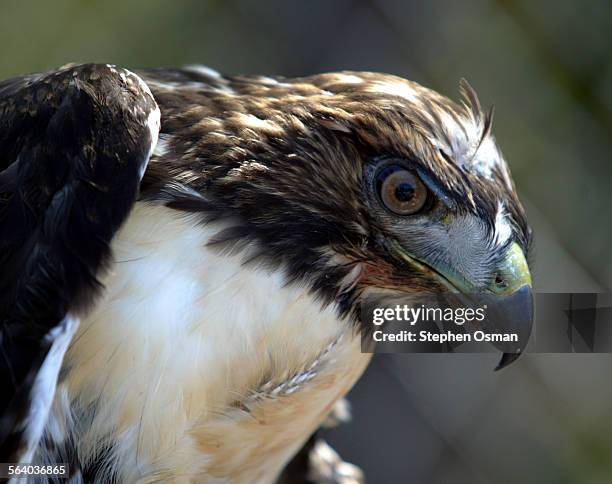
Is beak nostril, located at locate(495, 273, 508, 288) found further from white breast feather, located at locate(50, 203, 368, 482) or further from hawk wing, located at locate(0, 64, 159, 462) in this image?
hawk wing, located at locate(0, 64, 159, 462)

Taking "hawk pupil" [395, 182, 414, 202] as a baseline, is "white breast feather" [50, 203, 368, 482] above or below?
below

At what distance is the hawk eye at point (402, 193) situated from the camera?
1009 millimetres

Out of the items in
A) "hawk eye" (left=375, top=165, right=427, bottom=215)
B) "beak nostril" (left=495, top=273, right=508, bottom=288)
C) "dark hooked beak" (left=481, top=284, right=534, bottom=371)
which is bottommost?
"dark hooked beak" (left=481, top=284, right=534, bottom=371)

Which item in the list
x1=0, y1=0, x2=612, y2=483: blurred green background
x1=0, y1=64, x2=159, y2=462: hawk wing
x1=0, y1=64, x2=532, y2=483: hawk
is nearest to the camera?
x1=0, y1=64, x2=159, y2=462: hawk wing

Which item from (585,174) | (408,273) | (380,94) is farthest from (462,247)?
(585,174)

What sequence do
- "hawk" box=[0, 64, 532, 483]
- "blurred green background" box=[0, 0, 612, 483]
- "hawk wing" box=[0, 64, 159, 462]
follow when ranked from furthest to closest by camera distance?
"blurred green background" box=[0, 0, 612, 483]
"hawk" box=[0, 64, 532, 483]
"hawk wing" box=[0, 64, 159, 462]

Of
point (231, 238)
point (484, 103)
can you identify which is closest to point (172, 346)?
point (231, 238)

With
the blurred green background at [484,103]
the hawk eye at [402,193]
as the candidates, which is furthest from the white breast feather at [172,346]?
the blurred green background at [484,103]

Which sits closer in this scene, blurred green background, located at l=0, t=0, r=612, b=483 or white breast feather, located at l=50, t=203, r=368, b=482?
white breast feather, located at l=50, t=203, r=368, b=482

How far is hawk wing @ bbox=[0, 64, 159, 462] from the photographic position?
0.86 m

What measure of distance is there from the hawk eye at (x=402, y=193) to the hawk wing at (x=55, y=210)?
0.26 metres

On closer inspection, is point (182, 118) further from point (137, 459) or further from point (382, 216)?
point (137, 459)

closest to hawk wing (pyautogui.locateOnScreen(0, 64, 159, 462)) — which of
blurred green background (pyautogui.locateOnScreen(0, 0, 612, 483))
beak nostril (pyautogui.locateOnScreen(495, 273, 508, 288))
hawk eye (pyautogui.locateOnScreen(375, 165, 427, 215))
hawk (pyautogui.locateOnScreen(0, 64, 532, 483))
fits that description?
hawk (pyautogui.locateOnScreen(0, 64, 532, 483))

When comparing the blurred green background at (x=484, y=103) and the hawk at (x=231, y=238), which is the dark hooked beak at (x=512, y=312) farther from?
the blurred green background at (x=484, y=103)
